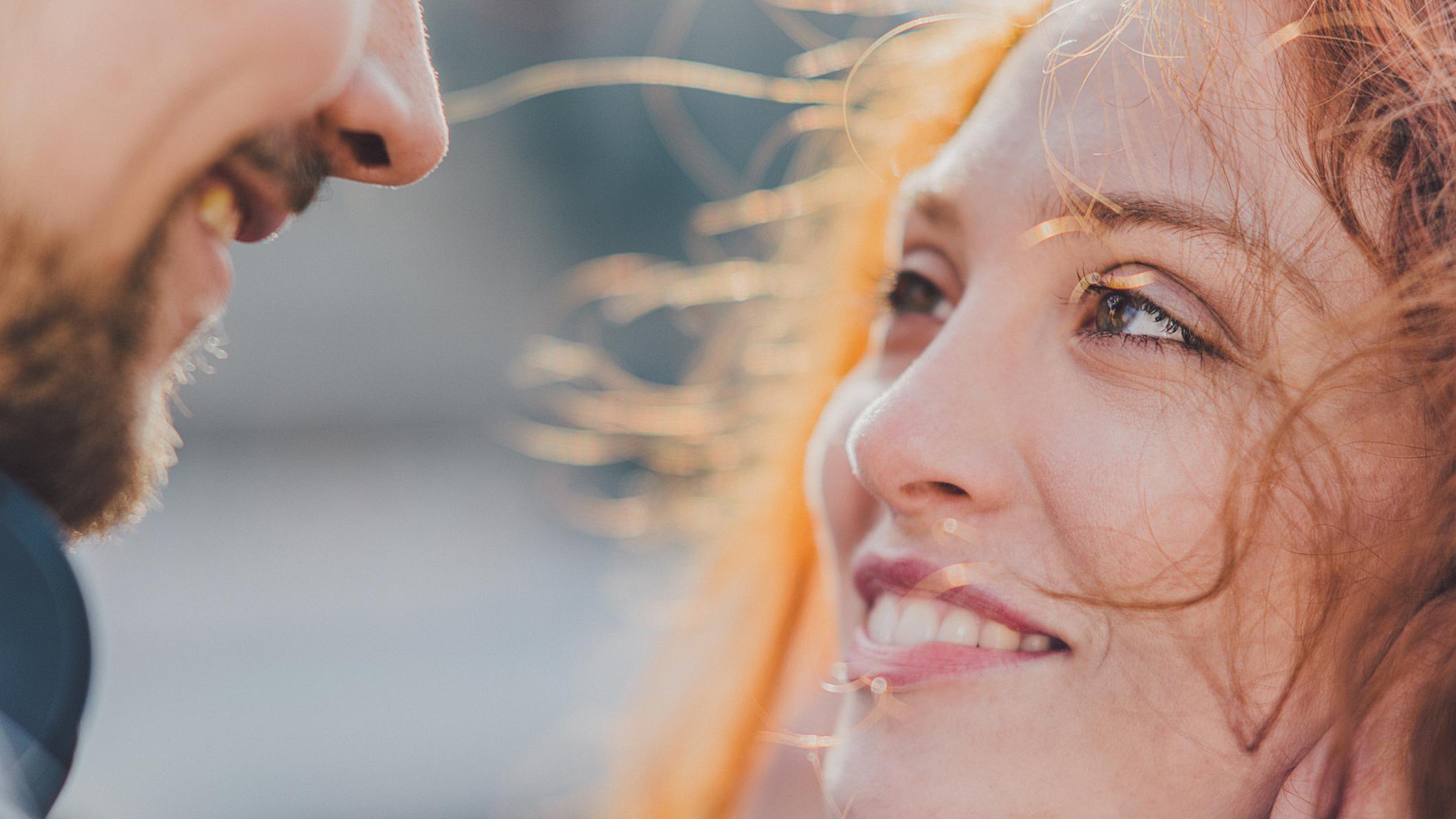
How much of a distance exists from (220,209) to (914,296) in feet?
2.43

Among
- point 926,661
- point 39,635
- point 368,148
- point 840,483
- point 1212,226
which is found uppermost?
point 1212,226

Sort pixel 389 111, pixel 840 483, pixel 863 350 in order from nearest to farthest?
pixel 389 111
pixel 840 483
pixel 863 350

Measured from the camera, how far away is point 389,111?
98 centimetres

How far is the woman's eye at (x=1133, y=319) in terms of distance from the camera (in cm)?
101

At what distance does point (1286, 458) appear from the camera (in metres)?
0.95

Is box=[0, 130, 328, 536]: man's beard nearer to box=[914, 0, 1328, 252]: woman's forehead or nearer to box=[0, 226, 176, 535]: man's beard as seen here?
box=[0, 226, 176, 535]: man's beard

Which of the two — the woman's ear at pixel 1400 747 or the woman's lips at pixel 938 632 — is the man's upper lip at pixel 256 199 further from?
the woman's ear at pixel 1400 747

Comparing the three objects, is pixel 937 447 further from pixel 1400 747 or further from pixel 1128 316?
pixel 1400 747

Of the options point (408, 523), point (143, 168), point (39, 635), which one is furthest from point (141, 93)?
point (408, 523)

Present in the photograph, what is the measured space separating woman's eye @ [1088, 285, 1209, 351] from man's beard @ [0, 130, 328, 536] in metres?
0.69

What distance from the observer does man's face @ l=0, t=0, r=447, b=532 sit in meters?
0.85

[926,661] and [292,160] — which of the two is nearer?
[292,160]

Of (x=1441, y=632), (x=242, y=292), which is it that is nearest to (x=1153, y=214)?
(x=1441, y=632)

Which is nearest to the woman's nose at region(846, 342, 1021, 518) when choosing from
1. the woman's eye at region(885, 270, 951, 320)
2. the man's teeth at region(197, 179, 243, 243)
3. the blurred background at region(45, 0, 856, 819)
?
the woman's eye at region(885, 270, 951, 320)
